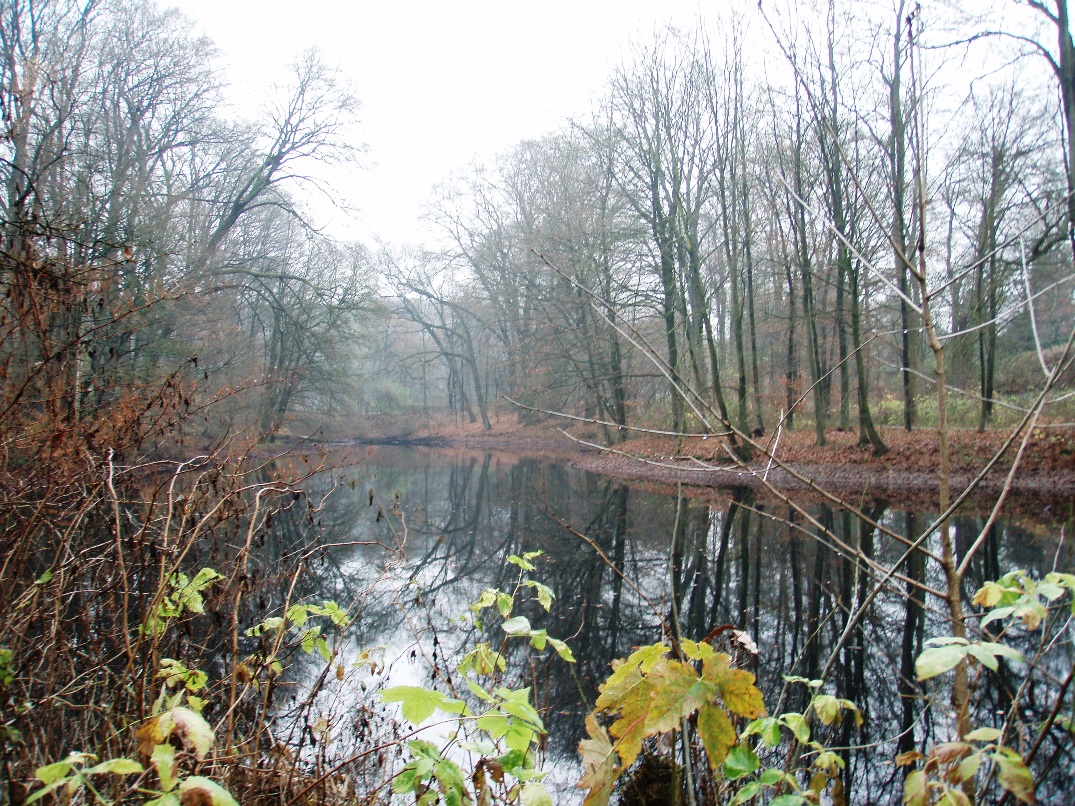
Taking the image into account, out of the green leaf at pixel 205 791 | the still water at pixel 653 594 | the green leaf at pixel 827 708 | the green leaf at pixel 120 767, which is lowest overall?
the still water at pixel 653 594

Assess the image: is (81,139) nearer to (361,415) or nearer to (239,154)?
(239,154)

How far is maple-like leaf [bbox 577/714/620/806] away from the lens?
1216mm

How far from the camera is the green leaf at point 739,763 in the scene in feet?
4.33

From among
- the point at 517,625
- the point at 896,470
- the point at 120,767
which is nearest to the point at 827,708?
the point at 517,625

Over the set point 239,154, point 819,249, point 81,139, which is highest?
point 239,154

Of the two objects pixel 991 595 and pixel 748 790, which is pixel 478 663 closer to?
pixel 748 790

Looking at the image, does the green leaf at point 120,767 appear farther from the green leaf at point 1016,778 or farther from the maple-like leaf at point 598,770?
the green leaf at point 1016,778

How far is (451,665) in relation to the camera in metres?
4.71

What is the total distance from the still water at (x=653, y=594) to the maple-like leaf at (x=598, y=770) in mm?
364

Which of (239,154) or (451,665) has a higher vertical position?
(239,154)

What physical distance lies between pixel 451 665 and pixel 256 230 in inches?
830

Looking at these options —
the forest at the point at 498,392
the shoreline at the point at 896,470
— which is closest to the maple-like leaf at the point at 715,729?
the forest at the point at 498,392

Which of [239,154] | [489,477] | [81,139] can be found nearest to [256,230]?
[239,154]

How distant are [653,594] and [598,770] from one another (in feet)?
18.0
